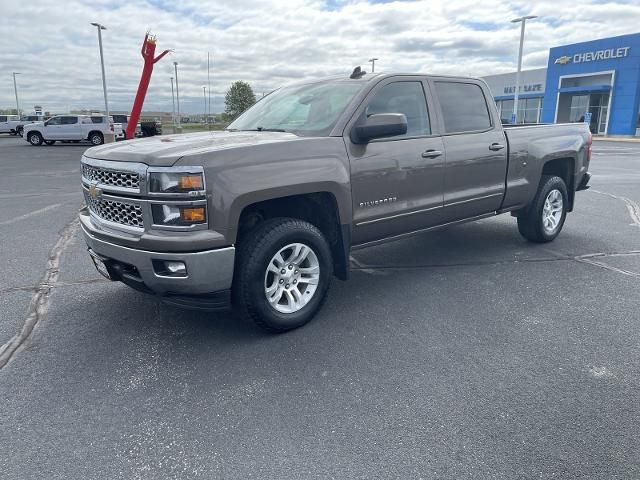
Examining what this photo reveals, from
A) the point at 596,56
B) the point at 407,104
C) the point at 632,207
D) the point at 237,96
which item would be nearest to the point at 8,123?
the point at 237,96

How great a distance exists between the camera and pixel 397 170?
4.32m

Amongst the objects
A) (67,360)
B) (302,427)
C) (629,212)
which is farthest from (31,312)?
(629,212)

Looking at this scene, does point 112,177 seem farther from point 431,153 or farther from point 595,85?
point 595,85

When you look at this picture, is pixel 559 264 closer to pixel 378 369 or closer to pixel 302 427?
pixel 378 369

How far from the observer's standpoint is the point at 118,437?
2615mm

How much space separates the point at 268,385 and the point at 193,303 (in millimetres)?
759

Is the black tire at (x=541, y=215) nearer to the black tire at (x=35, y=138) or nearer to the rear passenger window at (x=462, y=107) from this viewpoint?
the rear passenger window at (x=462, y=107)

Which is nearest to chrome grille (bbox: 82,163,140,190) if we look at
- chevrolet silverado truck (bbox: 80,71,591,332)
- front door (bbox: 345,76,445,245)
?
chevrolet silverado truck (bbox: 80,71,591,332)

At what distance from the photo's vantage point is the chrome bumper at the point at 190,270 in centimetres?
322

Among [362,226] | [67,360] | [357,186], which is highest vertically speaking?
[357,186]

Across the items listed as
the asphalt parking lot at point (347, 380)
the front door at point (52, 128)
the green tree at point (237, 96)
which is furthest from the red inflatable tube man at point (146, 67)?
the green tree at point (237, 96)

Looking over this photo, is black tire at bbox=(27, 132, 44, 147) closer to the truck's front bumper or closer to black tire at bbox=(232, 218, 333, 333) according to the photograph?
the truck's front bumper

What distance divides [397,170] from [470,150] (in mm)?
1138

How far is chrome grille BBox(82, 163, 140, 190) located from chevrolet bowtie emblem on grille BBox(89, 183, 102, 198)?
0.05m
